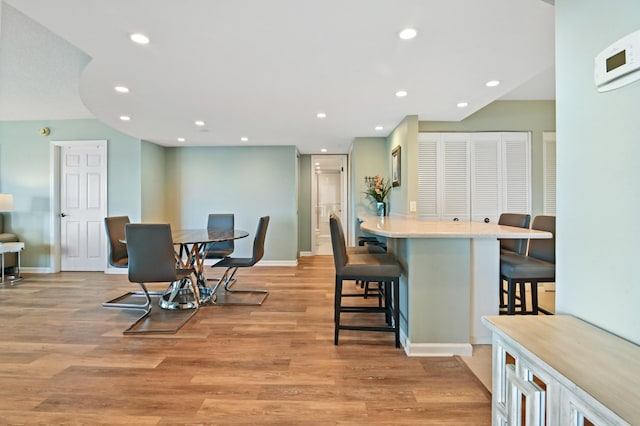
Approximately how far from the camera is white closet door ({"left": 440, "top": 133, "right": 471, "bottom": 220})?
408cm

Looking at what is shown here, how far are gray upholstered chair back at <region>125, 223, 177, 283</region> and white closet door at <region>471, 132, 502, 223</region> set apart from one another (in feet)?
12.3

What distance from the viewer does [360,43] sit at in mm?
2029

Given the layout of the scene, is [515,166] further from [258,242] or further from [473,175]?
[258,242]

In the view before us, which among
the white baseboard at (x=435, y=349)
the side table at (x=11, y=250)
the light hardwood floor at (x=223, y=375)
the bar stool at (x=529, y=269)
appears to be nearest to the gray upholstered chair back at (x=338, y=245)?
the light hardwood floor at (x=223, y=375)

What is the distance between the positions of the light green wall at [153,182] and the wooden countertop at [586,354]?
552 centimetres

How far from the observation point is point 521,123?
13.3 ft

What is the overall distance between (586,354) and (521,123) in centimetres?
417

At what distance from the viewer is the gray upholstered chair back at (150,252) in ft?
8.91

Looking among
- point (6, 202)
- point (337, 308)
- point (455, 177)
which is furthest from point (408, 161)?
point (6, 202)

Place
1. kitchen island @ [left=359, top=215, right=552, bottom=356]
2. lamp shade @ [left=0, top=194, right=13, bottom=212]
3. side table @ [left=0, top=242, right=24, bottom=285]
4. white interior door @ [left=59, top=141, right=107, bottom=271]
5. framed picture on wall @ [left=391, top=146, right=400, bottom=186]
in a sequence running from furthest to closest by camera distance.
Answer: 1. white interior door @ [left=59, top=141, right=107, bottom=271]
2. lamp shade @ [left=0, top=194, right=13, bottom=212]
3. side table @ [left=0, top=242, right=24, bottom=285]
4. framed picture on wall @ [left=391, top=146, right=400, bottom=186]
5. kitchen island @ [left=359, top=215, right=552, bottom=356]

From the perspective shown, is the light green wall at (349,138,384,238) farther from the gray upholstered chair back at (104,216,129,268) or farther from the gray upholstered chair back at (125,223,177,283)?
the gray upholstered chair back at (104,216,129,268)

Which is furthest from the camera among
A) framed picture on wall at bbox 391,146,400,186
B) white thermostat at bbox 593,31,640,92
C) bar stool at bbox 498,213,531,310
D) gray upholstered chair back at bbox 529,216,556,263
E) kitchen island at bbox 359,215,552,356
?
framed picture on wall at bbox 391,146,400,186

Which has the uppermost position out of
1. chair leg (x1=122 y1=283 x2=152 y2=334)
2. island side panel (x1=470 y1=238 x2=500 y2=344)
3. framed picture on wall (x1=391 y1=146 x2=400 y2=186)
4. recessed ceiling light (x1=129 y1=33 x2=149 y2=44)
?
recessed ceiling light (x1=129 y1=33 x2=149 y2=44)

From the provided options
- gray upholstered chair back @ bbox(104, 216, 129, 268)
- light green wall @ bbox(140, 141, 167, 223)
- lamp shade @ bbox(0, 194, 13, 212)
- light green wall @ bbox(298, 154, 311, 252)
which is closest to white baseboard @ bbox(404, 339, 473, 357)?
gray upholstered chair back @ bbox(104, 216, 129, 268)
